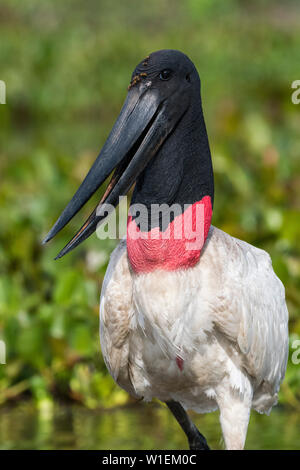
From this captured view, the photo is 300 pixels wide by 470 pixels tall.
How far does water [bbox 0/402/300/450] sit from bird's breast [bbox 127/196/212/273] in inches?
55.9

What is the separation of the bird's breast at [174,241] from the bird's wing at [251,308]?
0.43 ft

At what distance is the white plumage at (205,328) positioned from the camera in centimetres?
324

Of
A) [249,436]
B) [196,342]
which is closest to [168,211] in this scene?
[196,342]

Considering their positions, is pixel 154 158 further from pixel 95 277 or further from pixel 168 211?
pixel 95 277

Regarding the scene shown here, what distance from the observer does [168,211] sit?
3180 millimetres

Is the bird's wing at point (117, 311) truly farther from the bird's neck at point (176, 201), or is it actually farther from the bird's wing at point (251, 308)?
the bird's wing at point (251, 308)

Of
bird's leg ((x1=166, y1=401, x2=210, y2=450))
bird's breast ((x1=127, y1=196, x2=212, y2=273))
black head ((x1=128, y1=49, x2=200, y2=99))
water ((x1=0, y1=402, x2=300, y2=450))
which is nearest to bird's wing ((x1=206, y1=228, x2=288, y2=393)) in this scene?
bird's breast ((x1=127, y1=196, x2=212, y2=273))

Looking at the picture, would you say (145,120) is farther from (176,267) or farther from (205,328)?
(205,328)

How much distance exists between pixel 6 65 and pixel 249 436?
56.7 feet

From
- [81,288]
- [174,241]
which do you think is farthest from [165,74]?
[81,288]

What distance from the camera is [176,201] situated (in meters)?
3.20

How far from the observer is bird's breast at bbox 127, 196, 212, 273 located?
3.18 metres

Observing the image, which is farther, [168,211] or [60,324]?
[60,324]

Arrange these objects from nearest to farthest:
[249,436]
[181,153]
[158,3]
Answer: [181,153]
[249,436]
[158,3]
